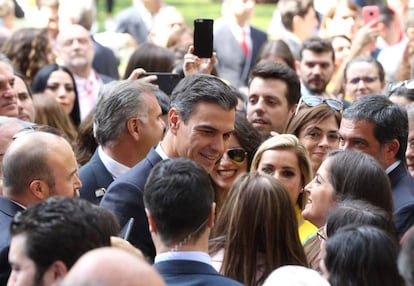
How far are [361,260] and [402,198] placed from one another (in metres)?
2.24

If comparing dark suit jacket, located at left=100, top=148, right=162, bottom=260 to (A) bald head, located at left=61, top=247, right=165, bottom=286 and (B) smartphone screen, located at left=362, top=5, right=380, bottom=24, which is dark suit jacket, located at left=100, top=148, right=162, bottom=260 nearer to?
(A) bald head, located at left=61, top=247, right=165, bottom=286

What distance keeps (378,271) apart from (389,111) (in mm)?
2783

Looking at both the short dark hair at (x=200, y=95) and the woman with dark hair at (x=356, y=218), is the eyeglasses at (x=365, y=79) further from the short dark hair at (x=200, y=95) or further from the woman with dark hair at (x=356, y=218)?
the woman with dark hair at (x=356, y=218)

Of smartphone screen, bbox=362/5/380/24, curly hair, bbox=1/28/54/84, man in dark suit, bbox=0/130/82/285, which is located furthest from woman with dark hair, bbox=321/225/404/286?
smartphone screen, bbox=362/5/380/24

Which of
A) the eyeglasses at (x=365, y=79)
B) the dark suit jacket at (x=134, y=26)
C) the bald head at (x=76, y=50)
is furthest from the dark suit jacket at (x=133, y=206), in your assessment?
the dark suit jacket at (x=134, y=26)

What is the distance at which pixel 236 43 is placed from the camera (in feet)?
43.8

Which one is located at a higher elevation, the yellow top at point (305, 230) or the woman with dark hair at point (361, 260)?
the woman with dark hair at point (361, 260)

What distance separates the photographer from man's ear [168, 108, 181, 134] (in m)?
6.42

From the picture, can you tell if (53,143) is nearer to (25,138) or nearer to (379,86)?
(25,138)

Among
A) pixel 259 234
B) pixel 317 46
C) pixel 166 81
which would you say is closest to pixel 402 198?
pixel 259 234

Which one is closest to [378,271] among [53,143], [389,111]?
[53,143]

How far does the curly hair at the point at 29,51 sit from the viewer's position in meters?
11.4

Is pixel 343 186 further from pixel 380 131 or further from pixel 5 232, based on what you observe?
pixel 5 232

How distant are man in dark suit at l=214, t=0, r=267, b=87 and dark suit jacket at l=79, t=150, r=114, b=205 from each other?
5983mm
